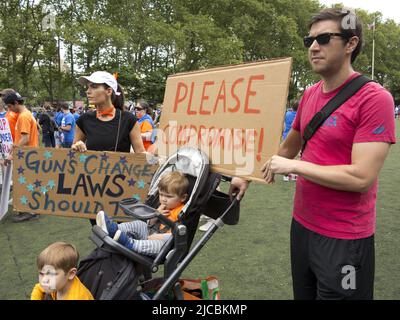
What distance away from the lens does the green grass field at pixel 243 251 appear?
11.8 ft

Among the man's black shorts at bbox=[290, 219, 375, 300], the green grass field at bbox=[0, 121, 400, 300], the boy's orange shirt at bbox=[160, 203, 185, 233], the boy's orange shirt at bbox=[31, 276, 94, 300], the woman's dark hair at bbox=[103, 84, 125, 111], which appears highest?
the woman's dark hair at bbox=[103, 84, 125, 111]

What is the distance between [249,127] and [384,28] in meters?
63.0

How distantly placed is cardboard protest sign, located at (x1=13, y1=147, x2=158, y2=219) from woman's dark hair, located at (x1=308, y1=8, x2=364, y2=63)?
6.72 ft

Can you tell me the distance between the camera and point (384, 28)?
2206 inches

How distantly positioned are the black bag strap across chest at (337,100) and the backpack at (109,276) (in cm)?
126

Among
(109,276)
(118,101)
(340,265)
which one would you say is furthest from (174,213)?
(118,101)

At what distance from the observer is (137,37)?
29.7 meters

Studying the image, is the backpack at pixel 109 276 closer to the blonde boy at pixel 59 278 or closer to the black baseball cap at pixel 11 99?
the blonde boy at pixel 59 278

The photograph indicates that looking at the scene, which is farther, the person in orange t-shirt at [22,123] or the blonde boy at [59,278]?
the person in orange t-shirt at [22,123]

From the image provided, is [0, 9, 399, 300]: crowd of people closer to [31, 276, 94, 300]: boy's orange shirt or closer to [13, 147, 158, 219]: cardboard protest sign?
[31, 276, 94, 300]: boy's orange shirt

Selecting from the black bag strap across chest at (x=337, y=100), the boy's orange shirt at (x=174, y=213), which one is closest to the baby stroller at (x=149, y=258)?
the boy's orange shirt at (x=174, y=213)

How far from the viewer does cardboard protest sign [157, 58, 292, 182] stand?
207 cm

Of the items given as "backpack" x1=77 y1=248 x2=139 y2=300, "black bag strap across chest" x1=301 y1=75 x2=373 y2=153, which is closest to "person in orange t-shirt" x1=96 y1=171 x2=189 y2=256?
"backpack" x1=77 y1=248 x2=139 y2=300
